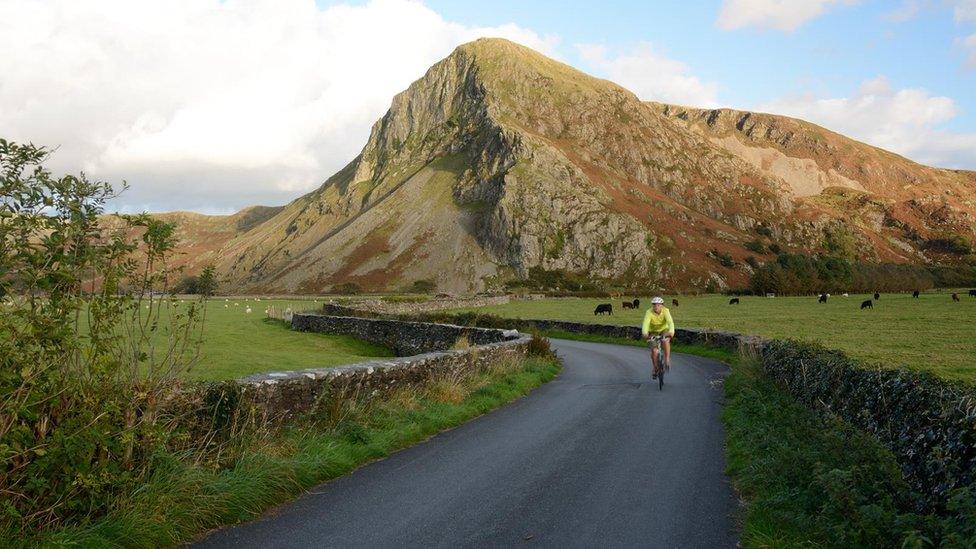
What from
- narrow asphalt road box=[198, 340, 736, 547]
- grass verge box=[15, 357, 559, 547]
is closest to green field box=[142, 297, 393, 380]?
grass verge box=[15, 357, 559, 547]

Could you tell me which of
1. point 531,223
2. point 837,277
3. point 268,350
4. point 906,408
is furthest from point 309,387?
point 531,223

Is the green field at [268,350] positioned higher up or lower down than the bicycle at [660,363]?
lower down

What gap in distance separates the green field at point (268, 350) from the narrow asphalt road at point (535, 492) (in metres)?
9.46

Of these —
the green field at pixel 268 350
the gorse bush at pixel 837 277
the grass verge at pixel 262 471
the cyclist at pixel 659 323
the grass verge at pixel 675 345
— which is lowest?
the green field at pixel 268 350

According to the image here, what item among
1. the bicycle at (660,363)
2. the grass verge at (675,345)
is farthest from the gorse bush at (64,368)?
the grass verge at (675,345)

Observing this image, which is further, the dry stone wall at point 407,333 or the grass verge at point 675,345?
the dry stone wall at point 407,333

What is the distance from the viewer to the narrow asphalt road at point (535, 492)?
639cm

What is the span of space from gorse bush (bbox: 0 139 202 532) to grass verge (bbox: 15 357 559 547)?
10.4 inches

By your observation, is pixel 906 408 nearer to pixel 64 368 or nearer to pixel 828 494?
pixel 828 494

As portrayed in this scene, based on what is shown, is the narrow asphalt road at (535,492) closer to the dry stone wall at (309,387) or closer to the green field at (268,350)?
the dry stone wall at (309,387)

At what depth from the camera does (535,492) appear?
25.9 feet

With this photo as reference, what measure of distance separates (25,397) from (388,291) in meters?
134

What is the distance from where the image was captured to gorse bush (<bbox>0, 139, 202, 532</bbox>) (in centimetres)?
545

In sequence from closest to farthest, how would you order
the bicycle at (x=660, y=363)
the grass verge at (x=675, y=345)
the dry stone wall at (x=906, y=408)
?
1. the dry stone wall at (x=906, y=408)
2. the bicycle at (x=660, y=363)
3. the grass verge at (x=675, y=345)
